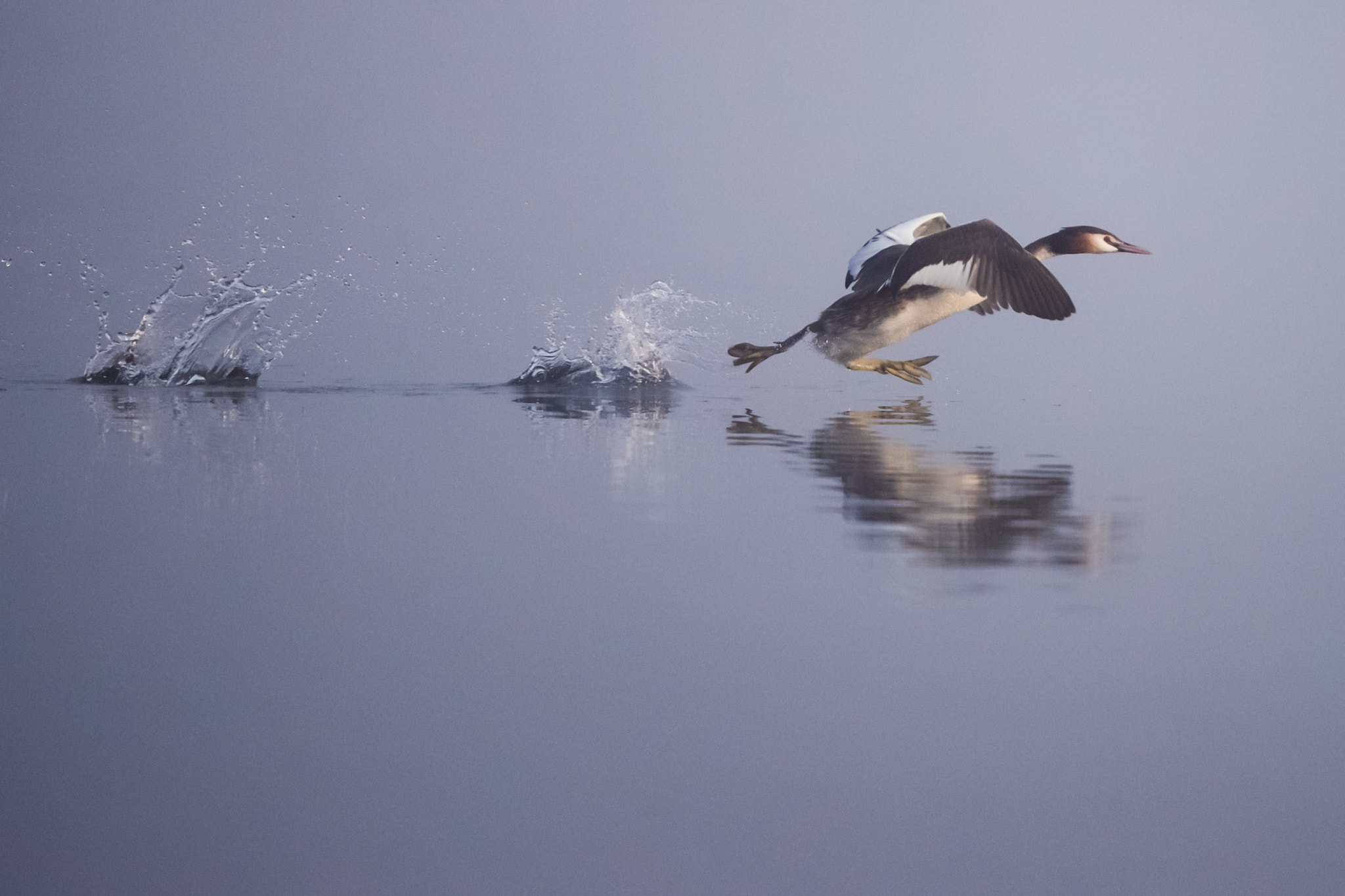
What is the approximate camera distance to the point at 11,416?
674 cm

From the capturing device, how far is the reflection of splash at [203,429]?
4.48 meters

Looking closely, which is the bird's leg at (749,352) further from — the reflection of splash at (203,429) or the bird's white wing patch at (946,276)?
the reflection of splash at (203,429)

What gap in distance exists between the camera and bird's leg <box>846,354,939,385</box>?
7.43 metres

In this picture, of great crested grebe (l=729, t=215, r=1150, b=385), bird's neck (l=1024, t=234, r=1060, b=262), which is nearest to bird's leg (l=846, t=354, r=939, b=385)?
great crested grebe (l=729, t=215, r=1150, b=385)

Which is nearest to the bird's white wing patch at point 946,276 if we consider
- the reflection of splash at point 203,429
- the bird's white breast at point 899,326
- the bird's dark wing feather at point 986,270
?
the bird's dark wing feather at point 986,270

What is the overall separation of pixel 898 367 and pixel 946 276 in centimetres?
151

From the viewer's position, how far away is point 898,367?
24.8 feet

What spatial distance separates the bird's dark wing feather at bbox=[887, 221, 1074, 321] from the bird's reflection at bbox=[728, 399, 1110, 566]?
0.76 meters

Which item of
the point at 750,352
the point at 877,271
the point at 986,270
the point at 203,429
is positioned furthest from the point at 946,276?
the point at 203,429

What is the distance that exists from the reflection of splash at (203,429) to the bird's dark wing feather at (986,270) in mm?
3449

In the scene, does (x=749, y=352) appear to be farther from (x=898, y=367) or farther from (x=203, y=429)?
(x=203, y=429)

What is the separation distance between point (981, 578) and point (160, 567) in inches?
82.6

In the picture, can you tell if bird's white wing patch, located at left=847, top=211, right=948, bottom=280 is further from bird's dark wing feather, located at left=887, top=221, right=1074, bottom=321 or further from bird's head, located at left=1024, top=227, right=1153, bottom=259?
bird's dark wing feather, located at left=887, top=221, right=1074, bottom=321

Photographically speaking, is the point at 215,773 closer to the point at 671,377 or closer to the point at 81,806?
the point at 81,806
